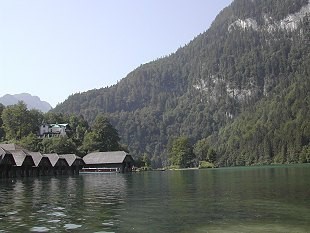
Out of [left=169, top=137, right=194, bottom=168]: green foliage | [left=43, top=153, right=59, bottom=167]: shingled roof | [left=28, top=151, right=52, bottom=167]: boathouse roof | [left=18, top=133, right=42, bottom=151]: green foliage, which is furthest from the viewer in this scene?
[left=169, top=137, right=194, bottom=168]: green foliage

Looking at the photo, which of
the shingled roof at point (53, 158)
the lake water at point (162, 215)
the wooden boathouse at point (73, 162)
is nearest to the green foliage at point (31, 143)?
the wooden boathouse at point (73, 162)

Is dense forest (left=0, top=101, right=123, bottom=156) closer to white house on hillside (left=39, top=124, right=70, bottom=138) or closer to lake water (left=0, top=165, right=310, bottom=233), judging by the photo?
white house on hillside (left=39, top=124, right=70, bottom=138)

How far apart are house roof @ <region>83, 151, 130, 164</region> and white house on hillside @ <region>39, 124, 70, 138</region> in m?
40.6

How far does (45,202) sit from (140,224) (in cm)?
1332

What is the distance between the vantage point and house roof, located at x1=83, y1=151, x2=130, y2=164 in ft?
424

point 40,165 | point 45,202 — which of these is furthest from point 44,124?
point 45,202

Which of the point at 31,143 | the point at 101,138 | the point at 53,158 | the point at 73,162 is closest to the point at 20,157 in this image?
the point at 53,158

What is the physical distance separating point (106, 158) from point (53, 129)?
170ft

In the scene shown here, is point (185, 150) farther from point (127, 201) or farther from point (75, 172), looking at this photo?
point (127, 201)

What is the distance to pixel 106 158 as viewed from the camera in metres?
131

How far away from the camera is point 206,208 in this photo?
26.8m

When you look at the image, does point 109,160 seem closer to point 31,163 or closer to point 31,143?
point 31,143

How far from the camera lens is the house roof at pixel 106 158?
129 meters

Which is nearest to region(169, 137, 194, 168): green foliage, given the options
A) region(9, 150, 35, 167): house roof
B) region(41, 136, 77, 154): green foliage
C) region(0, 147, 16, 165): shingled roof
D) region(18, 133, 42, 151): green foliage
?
region(41, 136, 77, 154): green foliage
